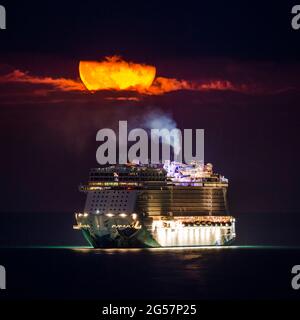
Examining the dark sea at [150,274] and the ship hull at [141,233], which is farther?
the ship hull at [141,233]

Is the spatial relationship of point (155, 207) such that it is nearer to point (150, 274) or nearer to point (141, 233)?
point (141, 233)

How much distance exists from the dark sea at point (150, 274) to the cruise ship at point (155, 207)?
1.48 metres

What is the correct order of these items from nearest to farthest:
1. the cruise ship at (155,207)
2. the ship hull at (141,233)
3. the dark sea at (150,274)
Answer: the dark sea at (150,274)
the ship hull at (141,233)
the cruise ship at (155,207)

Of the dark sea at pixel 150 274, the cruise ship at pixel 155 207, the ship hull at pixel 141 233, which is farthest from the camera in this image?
the cruise ship at pixel 155 207

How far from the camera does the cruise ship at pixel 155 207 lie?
14662 centimetres

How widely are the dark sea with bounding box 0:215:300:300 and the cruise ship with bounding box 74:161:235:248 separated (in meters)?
1.48

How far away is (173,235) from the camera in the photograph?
15188 centimetres

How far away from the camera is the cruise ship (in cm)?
14662

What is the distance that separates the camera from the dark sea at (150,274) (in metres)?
111

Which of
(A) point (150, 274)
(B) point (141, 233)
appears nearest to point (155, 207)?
(B) point (141, 233)

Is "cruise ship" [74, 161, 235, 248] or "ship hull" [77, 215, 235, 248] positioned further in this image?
"cruise ship" [74, 161, 235, 248]

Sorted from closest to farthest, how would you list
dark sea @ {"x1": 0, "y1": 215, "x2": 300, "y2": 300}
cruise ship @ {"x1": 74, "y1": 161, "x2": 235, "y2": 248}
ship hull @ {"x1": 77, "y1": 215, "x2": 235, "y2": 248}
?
dark sea @ {"x1": 0, "y1": 215, "x2": 300, "y2": 300}, ship hull @ {"x1": 77, "y1": 215, "x2": 235, "y2": 248}, cruise ship @ {"x1": 74, "y1": 161, "x2": 235, "y2": 248}
